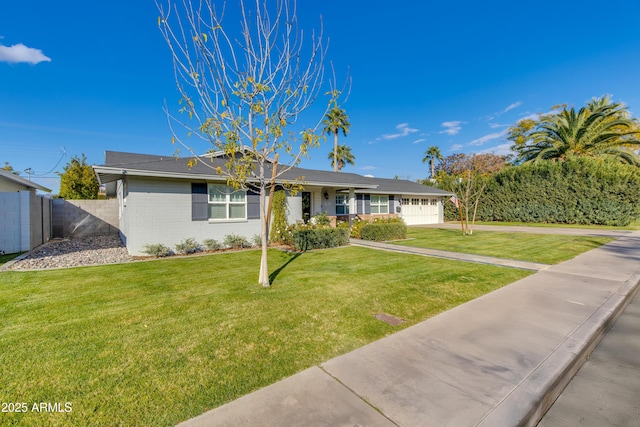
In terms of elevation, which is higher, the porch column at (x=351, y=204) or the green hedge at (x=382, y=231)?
the porch column at (x=351, y=204)

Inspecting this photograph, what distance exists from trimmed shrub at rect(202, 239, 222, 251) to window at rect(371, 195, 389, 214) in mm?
11688

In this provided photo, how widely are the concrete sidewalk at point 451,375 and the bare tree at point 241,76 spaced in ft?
10.6

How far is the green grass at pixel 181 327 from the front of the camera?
2338 millimetres

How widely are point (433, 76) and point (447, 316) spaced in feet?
61.9

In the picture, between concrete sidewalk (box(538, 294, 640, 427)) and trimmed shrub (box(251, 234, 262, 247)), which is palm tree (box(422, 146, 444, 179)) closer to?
trimmed shrub (box(251, 234, 262, 247))

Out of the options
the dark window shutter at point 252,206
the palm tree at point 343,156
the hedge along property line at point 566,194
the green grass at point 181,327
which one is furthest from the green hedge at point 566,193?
the dark window shutter at point 252,206

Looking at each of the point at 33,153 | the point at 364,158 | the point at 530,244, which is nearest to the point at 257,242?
the point at 530,244

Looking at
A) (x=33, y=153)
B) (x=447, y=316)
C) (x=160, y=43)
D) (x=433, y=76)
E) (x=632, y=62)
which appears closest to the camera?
(x=447, y=316)

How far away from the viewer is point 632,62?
50.0 feet

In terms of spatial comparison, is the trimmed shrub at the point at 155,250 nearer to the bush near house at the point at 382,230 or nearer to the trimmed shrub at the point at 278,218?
the trimmed shrub at the point at 278,218

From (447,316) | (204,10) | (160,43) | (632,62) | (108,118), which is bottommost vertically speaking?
(447,316)

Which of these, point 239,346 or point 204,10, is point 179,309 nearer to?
point 239,346

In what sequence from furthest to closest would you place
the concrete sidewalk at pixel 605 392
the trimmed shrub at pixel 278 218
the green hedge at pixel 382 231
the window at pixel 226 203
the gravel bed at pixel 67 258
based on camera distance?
the green hedge at pixel 382 231 → the trimmed shrub at pixel 278 218 → the window at pixel 226 203 → the gravel bed at pixel 67 258 → the concrete sidewalk at pixel 605 392

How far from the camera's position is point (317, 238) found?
10.3m
